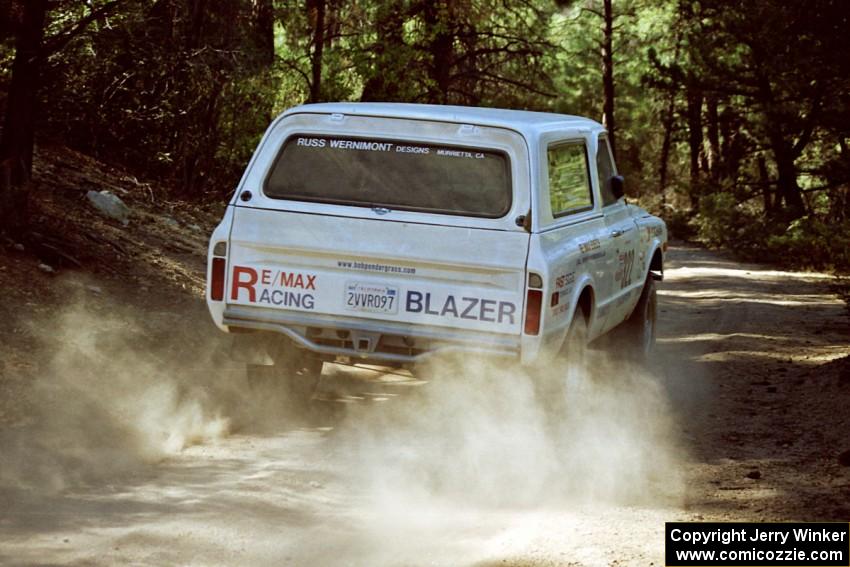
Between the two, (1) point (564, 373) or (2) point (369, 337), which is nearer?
(2) point (369, 337)

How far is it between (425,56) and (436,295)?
678 inches

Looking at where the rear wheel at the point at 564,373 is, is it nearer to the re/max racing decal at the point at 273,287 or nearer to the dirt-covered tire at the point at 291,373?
the re/max racing decal at the point at 273,287

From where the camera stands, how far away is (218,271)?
762cm

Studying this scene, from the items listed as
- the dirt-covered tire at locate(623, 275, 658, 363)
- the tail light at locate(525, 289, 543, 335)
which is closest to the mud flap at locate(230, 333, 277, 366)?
the tail light at locate(525, 289, 543, 335)

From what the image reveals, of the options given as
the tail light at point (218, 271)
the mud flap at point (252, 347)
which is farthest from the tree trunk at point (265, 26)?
the tail light at point (218, 271)

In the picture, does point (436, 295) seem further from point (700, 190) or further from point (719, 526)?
point (700, 190)

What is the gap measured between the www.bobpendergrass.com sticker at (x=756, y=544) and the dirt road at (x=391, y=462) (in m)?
0.14

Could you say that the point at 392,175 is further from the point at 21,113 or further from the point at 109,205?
the point at 109,205

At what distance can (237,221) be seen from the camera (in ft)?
25.0

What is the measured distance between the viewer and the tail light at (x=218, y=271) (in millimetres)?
7586

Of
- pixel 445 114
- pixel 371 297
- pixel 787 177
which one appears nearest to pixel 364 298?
pixel 371 297

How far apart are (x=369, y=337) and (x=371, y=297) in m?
0.25

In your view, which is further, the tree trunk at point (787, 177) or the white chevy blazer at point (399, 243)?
the tree trunk at point (787, 177)

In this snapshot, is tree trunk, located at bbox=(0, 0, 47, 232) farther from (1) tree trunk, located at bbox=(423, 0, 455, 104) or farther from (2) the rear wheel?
(1) tree trunk, located at bbox=(423, 0, 455, 104)
